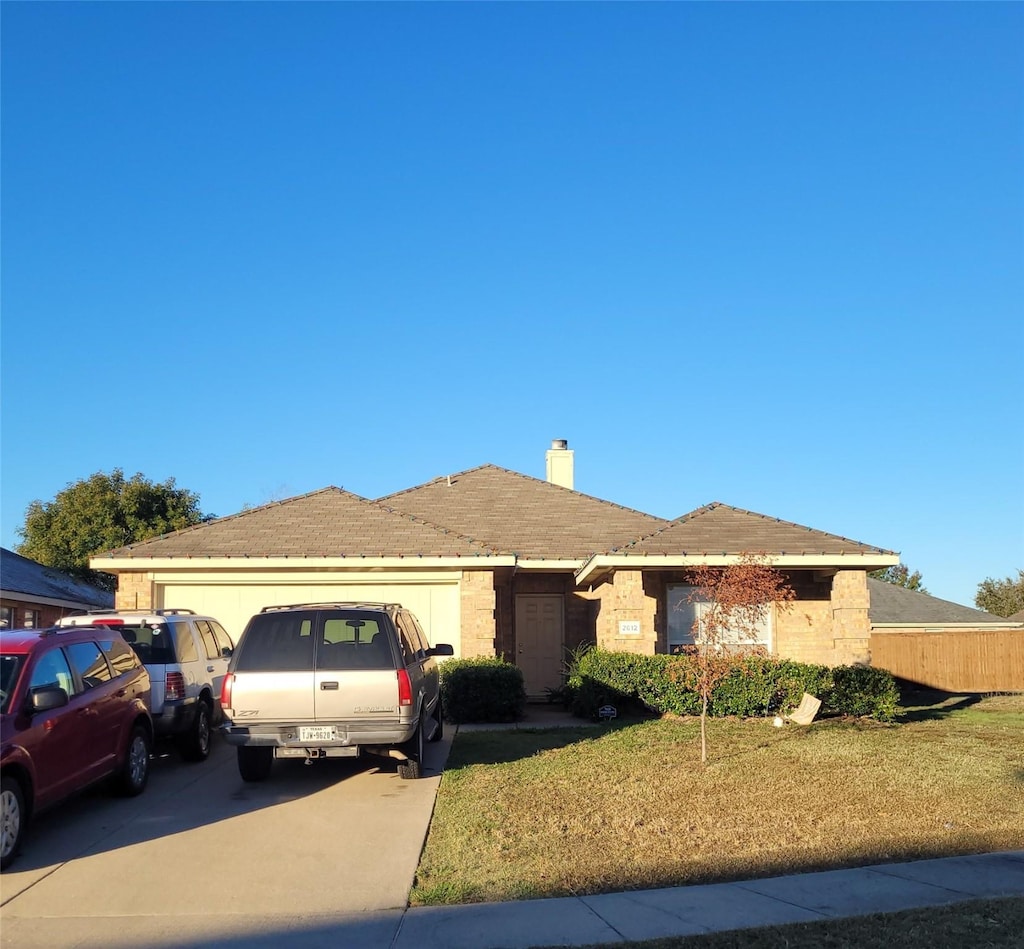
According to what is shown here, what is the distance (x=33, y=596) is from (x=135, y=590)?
25.8 feet

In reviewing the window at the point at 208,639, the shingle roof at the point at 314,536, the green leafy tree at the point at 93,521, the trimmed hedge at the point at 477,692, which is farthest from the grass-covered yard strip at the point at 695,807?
the green leafy tree at the point at 93,521

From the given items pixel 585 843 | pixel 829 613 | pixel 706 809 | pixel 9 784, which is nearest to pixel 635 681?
pixel 829 613

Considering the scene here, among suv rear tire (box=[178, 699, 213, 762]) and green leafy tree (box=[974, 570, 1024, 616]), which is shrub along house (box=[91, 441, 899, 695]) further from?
green leafy tree (box=[974, 570, 1024, 616])

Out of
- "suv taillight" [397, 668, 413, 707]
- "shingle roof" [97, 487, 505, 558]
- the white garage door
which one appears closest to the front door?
"shingle roof" [97, 487, 505, 558]

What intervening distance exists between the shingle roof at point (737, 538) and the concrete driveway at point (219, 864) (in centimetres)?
788

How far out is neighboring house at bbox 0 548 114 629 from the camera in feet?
74.5

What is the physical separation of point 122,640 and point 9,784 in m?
3.15

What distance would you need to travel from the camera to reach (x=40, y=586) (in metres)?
25.3

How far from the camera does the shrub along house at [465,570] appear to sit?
672 inches

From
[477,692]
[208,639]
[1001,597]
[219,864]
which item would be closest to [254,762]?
[219,864]

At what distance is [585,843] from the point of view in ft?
26.5

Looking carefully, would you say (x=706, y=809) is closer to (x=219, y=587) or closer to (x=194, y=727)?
(x=194, y=727)

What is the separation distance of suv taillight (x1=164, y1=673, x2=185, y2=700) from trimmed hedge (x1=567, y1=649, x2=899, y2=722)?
719 cm

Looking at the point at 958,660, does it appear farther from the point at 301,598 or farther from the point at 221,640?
the point at 221,640
